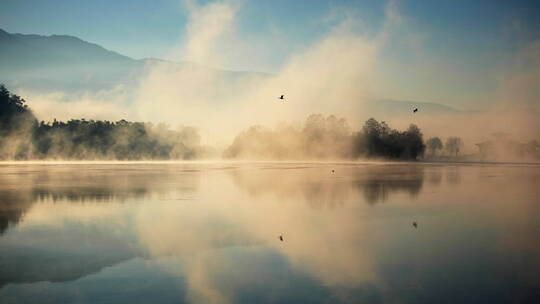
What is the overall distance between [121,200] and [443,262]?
Result: 23.4 meters

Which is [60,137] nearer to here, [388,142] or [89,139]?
[89,139]

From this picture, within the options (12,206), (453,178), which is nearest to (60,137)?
(453,178)

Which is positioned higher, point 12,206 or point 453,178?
point 453,178

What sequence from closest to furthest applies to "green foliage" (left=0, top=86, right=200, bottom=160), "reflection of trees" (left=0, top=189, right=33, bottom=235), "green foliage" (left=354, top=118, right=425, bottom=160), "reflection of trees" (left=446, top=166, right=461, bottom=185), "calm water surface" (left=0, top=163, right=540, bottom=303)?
"calm water surface" (left=0, top=163, right=540, bottom=303)
"reflection of trees" (left=0, top=189, right=33, bottom=235)
"reflection of trees" (left=446, top=166, right=461, bottom=185)
"green foliage" (left=0, top=86, right=200, bottom=160)
"green foliage" (left=354, top=118, right=425, bottom=160)

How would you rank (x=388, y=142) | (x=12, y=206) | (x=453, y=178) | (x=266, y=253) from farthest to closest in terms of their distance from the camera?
(x=388, y=142) < (x=453, y=178) < (x=12, y=206) < (x=266, y=253)

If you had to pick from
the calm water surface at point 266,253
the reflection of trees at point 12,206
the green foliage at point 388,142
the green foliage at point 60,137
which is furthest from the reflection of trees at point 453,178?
the green foliage at point 60,137

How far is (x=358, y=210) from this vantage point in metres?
27.5

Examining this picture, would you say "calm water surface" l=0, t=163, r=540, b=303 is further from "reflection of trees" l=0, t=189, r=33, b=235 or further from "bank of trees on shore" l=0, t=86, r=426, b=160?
"bank of trees on shore" l=0, t=86, r=426, b=160

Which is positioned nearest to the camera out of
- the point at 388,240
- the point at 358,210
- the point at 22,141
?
the point at 388,240

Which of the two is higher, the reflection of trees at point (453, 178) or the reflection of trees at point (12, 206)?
the reflection of trees at point (453, 178)

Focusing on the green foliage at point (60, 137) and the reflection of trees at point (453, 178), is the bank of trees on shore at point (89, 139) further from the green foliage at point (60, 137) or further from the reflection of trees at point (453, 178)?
the reflection of trees at point (453, 178)

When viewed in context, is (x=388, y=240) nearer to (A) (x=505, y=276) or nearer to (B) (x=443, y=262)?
(B) (x=443, y=262)

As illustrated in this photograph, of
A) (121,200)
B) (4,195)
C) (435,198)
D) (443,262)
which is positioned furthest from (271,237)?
(4,195)

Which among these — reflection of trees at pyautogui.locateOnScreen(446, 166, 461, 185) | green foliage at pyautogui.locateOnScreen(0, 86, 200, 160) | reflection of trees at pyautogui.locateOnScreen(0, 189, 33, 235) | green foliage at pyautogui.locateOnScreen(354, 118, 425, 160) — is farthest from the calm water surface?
green foliage at pyautogui.locateOnScreen(354, 118, 425, 160)
